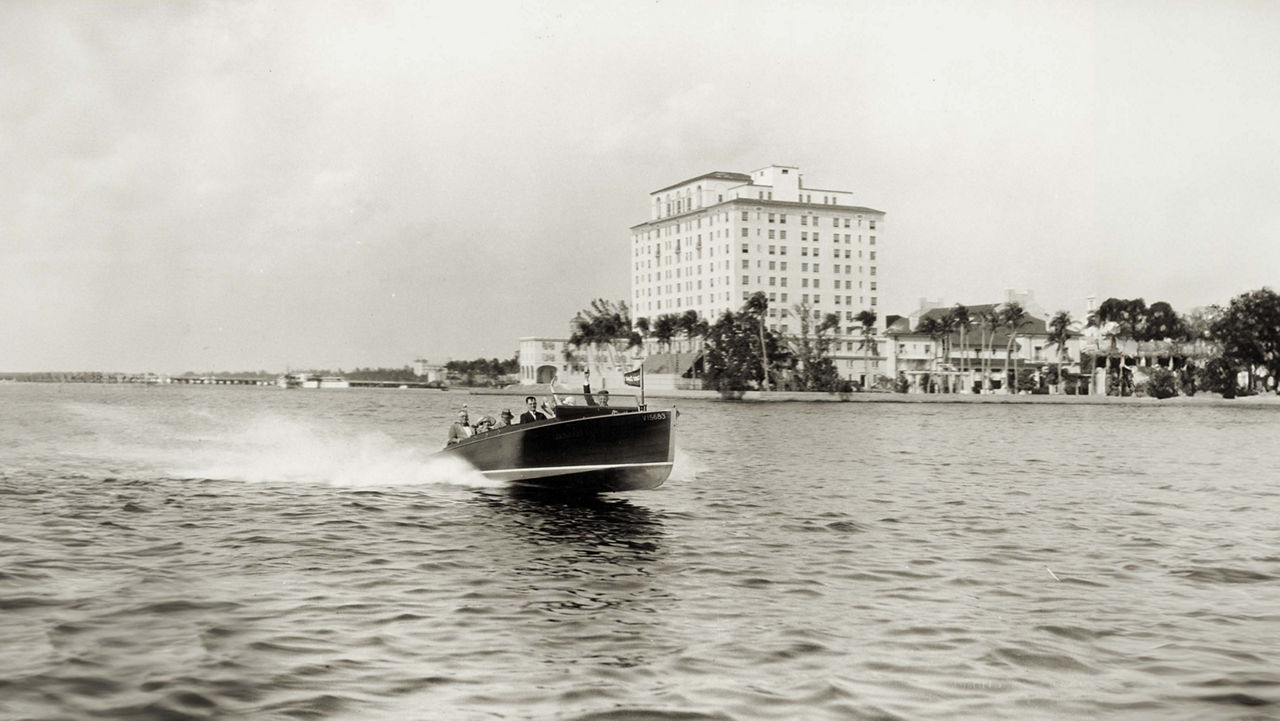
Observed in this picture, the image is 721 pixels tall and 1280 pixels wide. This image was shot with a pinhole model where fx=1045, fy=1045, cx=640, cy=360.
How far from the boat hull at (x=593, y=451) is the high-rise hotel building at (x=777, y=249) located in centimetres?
14549

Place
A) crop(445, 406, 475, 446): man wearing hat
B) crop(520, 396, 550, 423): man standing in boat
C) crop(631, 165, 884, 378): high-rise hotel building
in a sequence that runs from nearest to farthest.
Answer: crop(520, 396, 550, 423): man standing in boat
crop(445, 406, 475, 446): man wearing hat
crop(631, 165, 884, 378): high-rise hotel building

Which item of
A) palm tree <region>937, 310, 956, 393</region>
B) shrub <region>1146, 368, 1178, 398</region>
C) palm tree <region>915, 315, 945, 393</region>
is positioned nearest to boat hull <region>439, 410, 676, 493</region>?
shrub <region>1146, 368, 1178, 398</region>

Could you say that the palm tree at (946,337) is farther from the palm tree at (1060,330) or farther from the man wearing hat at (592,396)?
the man wearing hat at (592,396)

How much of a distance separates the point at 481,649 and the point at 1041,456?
40.6 m

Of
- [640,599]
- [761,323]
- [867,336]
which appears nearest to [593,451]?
[640,599]

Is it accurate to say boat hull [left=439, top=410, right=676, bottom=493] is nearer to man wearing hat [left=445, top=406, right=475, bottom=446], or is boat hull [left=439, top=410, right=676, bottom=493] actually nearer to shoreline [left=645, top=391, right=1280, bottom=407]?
man wearing hat [left=445, top=406, right=475, bottom=446]

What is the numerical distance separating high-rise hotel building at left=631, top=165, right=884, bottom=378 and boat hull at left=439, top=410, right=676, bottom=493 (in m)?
145

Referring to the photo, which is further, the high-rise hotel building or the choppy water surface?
the high-rise hotel building

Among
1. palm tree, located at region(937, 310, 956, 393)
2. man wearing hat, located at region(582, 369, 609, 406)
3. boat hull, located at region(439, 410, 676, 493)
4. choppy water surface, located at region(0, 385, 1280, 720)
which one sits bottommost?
choppy water surface, located at region(0, 385, 1280, 720)

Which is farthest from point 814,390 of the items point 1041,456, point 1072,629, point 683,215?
point 1072,629

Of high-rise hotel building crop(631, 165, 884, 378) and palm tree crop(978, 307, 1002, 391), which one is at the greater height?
high-rise hotel building crop(631, 165, 884, 378)

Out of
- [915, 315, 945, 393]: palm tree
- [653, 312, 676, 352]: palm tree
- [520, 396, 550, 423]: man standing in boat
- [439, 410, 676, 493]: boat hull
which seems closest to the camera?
[439, 410, 676, 493]: boat hull

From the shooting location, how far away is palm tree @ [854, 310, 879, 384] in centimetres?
16275

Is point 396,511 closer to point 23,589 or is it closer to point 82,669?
point 23,589
